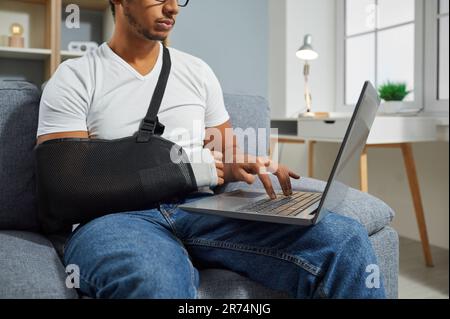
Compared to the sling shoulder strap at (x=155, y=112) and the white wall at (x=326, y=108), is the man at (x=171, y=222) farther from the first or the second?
the white wall at (x=326, y=108)

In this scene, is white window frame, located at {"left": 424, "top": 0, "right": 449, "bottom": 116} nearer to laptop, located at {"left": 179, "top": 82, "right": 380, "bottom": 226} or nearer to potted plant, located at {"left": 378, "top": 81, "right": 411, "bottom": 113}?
potted plant, located at {"left": 378, "top": 81, "right": 411, "bottom": 113}

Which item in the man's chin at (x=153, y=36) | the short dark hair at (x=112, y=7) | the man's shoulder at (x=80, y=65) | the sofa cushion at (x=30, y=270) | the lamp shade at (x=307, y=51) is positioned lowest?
the sofa cushion at (x=30, y=270)

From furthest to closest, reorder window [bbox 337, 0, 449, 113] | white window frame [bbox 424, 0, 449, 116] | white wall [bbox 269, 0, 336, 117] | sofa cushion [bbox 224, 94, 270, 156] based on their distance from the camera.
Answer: white window frame [bbox 424, 0, 449, 116] < window [bbox 337, 0, 449, 113] < white wall [bbox 269, 0, 336, 117] < sofa cushion [bbox 224, 94, 270, 156]

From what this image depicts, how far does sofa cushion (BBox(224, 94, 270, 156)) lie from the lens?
945 millimetres

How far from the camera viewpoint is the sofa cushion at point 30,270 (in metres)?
0.54

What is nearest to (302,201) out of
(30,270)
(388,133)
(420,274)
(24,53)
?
(30,270)

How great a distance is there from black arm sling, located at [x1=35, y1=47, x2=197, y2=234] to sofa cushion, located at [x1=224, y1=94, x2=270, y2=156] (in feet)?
0.86

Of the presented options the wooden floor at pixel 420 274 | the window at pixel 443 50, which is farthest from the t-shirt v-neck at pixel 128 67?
the window at pixel 443 50

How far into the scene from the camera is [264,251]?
642 millimetres

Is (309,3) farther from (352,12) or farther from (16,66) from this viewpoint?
(16,66)

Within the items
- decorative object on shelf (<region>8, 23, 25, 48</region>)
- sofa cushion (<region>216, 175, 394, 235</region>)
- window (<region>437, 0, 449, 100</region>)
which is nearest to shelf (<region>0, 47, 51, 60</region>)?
decorative object on shelf (<region>8, 23, 25, 48</region>)

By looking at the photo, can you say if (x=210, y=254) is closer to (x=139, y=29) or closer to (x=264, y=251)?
(x=264, y=251)

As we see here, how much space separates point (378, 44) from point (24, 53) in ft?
3.60
